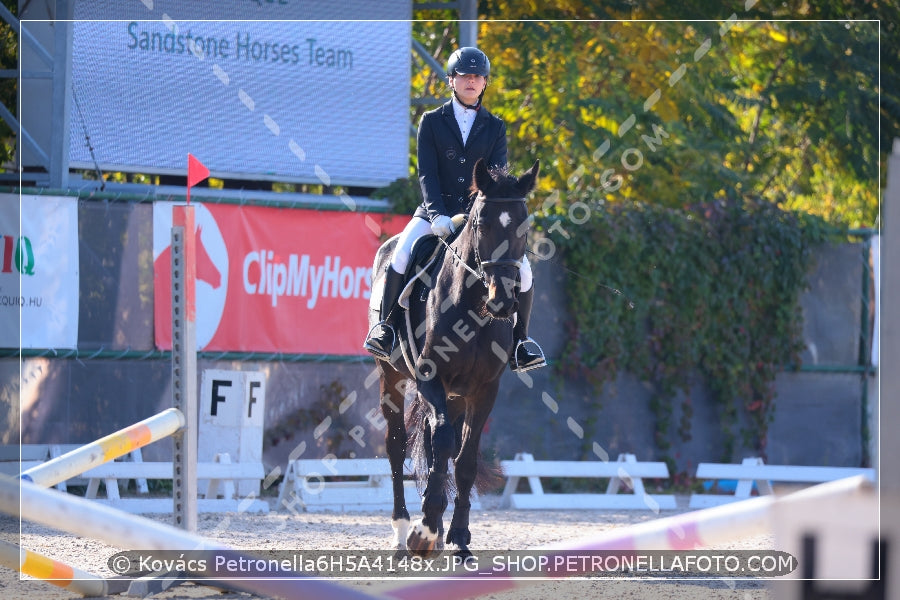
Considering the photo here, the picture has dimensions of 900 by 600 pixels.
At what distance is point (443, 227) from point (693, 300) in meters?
7.10

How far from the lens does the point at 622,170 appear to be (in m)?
15.6

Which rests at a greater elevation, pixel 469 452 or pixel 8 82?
pixel 8 82

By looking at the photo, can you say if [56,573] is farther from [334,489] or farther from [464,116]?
[334,489]

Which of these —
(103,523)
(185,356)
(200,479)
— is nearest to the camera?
(103,523)

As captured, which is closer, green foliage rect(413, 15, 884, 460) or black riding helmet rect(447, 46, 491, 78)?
black riding helmet rect(447, 46, 491, 78)

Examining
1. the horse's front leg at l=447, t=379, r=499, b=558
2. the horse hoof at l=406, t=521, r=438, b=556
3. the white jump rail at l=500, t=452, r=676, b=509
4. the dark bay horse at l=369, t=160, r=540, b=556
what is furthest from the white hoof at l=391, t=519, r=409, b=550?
the white jump rail at l=500, t=452, r=676, b=509

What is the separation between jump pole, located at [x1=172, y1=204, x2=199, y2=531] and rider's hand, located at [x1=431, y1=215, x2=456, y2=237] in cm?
169

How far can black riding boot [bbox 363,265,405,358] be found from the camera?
7.22 meters

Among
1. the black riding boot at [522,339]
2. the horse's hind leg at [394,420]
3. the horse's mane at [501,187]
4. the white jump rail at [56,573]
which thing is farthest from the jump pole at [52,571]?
the horse's mane at [501,187]

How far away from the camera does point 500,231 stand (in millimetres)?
6152

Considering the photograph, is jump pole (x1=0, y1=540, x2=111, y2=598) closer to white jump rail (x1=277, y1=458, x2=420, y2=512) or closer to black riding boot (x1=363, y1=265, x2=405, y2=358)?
Answer: black riding boot (x1=363, y1=265, x2=405, y2=358)

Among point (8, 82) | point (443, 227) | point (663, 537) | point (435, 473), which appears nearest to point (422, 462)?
point (435, 473)

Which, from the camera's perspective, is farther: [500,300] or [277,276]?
[277,276]

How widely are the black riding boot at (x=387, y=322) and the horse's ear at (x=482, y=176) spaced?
46.0 inches
